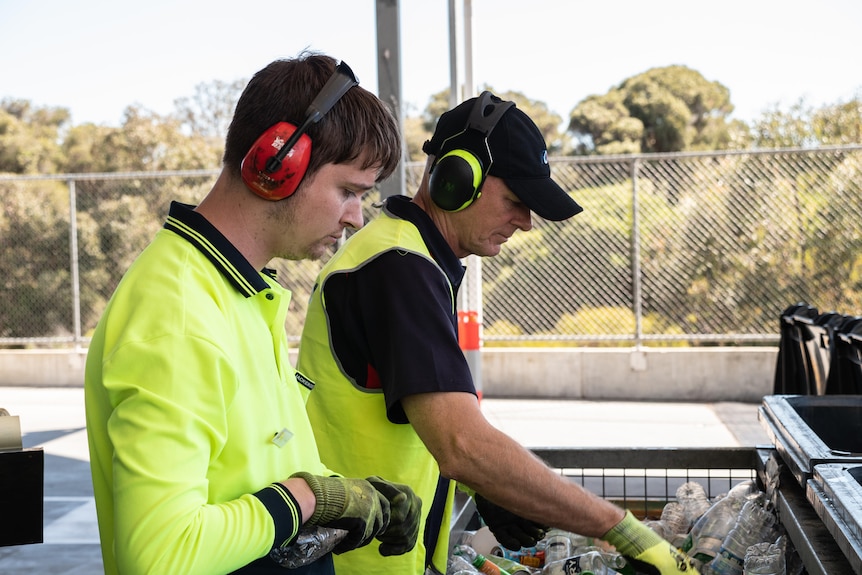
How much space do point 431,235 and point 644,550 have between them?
878mm

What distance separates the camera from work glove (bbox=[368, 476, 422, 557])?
67.4 inches

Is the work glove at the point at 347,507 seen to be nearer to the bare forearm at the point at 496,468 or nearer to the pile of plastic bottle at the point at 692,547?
the bare forearm at the point at 496,468

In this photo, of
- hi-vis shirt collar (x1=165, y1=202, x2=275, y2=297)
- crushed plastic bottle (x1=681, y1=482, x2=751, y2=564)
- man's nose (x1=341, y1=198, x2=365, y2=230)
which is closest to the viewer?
hi-vis shirt collar (x1=165, y1=202, x2=275, y2=297)

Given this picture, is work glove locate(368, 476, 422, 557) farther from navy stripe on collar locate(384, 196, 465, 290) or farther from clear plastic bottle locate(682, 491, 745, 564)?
clear plastic bottle locate(682, 491, 745, 564)

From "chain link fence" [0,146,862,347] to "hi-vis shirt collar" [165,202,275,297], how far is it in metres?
9.34

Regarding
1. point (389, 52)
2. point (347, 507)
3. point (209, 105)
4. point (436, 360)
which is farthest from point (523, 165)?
point (209, 105)

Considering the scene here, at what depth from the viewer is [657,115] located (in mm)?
25531

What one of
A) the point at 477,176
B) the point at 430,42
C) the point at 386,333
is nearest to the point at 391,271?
the point at 386,333

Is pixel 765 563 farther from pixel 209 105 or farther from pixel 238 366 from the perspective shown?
pixel 209 105

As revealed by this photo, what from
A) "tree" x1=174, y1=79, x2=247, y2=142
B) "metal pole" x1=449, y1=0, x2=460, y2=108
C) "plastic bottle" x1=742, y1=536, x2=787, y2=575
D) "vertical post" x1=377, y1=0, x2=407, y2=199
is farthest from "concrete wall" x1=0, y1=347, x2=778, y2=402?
"tree" x1=174, y1=79, x2=247, y2=142

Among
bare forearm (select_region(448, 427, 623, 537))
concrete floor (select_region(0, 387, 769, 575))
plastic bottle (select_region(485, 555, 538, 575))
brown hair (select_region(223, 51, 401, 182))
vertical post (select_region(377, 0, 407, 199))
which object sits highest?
vertical post (select_region(377, 0, 407, 199))

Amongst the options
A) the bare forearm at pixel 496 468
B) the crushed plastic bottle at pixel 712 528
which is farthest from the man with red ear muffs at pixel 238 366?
the crushed plastic bottle at pixel 712 528

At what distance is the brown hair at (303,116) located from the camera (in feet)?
5.14

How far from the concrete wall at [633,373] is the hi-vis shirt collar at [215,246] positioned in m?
9.37
